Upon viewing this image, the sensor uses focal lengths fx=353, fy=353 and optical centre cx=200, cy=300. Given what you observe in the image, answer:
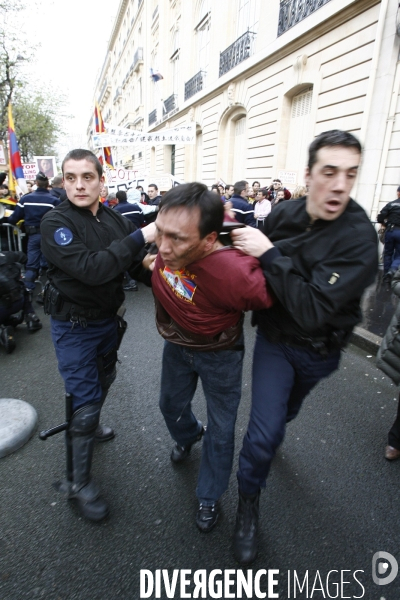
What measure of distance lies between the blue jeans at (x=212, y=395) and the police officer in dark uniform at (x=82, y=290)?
0.43 metres

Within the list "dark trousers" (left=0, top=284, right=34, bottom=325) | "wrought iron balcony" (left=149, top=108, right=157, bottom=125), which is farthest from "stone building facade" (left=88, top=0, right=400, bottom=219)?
"dark trousers" (left=0, top=284, right=34, bottom=325)

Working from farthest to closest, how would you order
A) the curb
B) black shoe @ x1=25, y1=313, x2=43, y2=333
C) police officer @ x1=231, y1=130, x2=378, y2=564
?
black shoe @ x1=25, y1=313, x2=43, y2=333 → the curb → police officer @ x1=231, y1=130, x2=378, y2=564

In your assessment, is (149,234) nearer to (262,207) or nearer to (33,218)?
(33,218)

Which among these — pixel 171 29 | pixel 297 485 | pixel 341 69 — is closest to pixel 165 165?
pixel 171 29

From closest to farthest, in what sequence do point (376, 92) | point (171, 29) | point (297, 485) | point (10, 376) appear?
point (297, 485), point (10, 376), point (376, 92), point (171, 29)

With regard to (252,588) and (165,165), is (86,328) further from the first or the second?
(165,165)

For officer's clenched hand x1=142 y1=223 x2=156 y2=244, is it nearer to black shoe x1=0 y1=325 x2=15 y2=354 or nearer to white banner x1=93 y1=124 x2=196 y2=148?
black shoe x1=0 y1=325 x2=15 y2=354

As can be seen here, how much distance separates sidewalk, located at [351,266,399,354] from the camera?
425cm

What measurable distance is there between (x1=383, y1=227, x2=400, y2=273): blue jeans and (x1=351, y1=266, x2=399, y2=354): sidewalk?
604mm

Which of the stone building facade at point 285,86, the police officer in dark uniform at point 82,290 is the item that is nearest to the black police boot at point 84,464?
the police officer in dark uniform at point 82,290

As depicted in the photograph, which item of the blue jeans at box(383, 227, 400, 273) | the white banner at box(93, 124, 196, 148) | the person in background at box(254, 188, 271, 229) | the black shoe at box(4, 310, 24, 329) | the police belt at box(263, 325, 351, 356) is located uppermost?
the white banner at box(93, 124, 196, 148)

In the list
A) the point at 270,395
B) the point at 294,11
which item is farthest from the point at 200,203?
the point at 294,11

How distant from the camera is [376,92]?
7.34m

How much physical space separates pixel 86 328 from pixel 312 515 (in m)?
1.68
